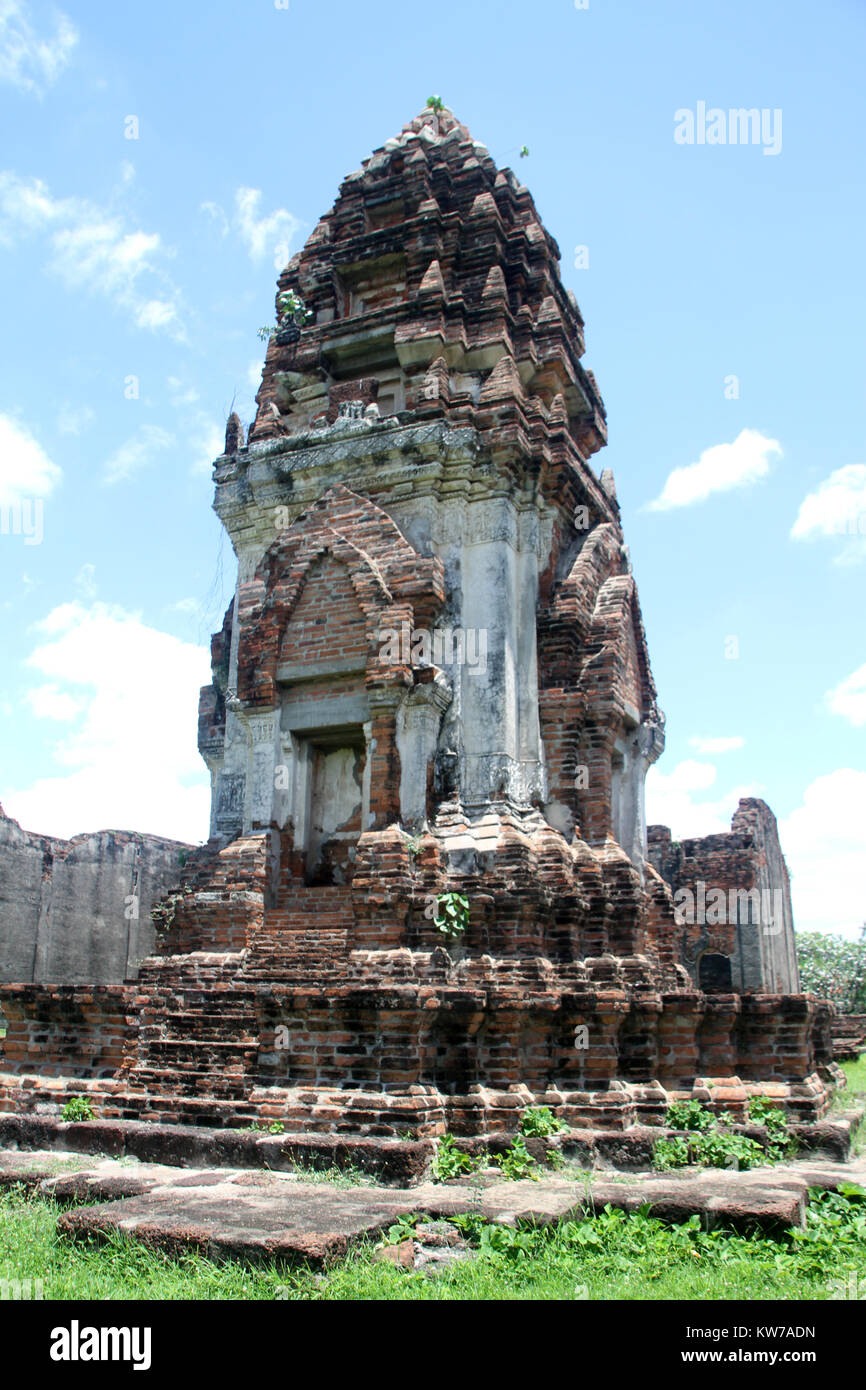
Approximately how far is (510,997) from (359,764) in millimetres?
2793

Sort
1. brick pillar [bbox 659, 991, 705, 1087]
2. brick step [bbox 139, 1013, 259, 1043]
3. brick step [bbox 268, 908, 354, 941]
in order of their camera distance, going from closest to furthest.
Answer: brick step [bbox 139, 1013, 259, 1043]
brick pillar [bbox 659, 991, 705, 1087]
brick step [bbox 268, 908, 354, 941]

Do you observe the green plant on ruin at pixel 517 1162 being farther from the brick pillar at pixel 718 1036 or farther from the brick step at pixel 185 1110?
the brick pillar at pixel 718 1036

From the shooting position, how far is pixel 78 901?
19219mm

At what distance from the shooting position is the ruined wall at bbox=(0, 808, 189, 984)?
58.6 ft

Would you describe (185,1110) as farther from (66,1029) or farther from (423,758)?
(423,758)

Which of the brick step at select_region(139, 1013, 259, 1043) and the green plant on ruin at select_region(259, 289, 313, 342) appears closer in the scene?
the brick step at select_region(139, 1013, 259, 1043)

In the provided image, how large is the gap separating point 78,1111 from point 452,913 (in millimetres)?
3272

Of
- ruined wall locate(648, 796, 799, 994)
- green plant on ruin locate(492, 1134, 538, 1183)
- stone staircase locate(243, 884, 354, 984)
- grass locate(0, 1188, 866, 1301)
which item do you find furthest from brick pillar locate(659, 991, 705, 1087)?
ruined wall locate(648, 796, 799, 994)

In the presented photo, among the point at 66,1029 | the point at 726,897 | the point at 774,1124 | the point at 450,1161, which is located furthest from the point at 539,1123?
the point at 726,897

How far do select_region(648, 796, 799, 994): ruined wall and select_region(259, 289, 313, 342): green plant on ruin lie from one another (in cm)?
1195

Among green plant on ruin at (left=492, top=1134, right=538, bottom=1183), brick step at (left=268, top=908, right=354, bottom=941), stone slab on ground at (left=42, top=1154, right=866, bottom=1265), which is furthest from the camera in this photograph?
brick step at (left=268, top=908, right=354, bottom=941)

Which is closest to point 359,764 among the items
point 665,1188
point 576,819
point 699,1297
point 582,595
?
point 576,819

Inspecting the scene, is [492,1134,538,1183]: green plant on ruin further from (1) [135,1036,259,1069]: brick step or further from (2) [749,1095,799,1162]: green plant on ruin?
(1) [135,1036,259,1069]: brick step

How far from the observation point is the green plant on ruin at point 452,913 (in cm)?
805
